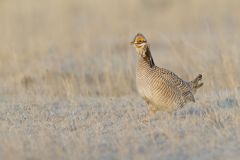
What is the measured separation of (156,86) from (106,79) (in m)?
3.51

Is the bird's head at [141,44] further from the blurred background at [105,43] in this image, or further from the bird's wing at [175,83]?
the blurred background at [105,43]

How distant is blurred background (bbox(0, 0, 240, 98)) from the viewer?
11633 mm

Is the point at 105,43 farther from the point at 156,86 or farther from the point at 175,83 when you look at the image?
the point at 156,86

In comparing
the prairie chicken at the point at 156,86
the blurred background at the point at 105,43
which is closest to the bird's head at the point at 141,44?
the prairie chicken at the point at 156,86

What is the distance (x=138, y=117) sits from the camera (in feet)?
28.0

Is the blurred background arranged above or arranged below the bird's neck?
below

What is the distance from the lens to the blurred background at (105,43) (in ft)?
38.2

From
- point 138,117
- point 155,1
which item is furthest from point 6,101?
point 155,1

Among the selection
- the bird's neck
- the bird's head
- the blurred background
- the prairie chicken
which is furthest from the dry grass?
the bird's head

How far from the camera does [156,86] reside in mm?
8125

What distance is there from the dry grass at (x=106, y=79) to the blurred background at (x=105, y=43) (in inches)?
1.1

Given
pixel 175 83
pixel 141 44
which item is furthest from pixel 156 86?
pixel 141 44

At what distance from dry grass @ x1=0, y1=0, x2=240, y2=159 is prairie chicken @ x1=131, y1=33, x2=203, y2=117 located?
21 cm

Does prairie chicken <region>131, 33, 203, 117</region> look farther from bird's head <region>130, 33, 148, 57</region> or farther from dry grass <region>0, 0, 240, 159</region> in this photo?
dry grass <region>0, 0, 240, 159</region>
